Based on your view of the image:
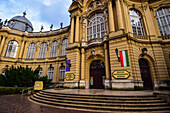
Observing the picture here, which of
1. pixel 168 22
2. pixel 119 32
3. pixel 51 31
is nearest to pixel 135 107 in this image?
pixel 119 32

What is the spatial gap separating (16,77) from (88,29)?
1425 centimetres

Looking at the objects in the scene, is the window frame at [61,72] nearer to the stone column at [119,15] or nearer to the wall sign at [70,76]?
the wall sign at [70,76]

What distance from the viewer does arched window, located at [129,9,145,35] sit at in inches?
557

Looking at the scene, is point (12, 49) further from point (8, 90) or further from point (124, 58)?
point (124, 58)

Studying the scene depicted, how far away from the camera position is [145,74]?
12070mm

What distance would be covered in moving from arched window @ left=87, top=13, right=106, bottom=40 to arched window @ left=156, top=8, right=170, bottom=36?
370 inches

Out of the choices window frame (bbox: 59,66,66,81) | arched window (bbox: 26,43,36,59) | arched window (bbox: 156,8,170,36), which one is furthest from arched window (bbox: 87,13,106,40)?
arched window (bbox: 26,43,36,59)

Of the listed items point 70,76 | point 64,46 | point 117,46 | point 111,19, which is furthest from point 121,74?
point 64,46

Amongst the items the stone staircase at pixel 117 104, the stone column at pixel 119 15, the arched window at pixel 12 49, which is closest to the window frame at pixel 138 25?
the stone column at pixel 119 15

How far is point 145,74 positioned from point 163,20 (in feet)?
33.7

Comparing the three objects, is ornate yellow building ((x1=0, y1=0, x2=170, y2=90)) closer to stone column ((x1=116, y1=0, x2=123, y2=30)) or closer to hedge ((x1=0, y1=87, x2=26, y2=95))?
stone column ((x1=116, y1=0, x2=123, y2=30))

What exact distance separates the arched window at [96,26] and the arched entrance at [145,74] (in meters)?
7.61

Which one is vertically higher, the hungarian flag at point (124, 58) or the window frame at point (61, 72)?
the hungarian flag at point (124, 58)

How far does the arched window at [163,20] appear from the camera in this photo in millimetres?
14022
